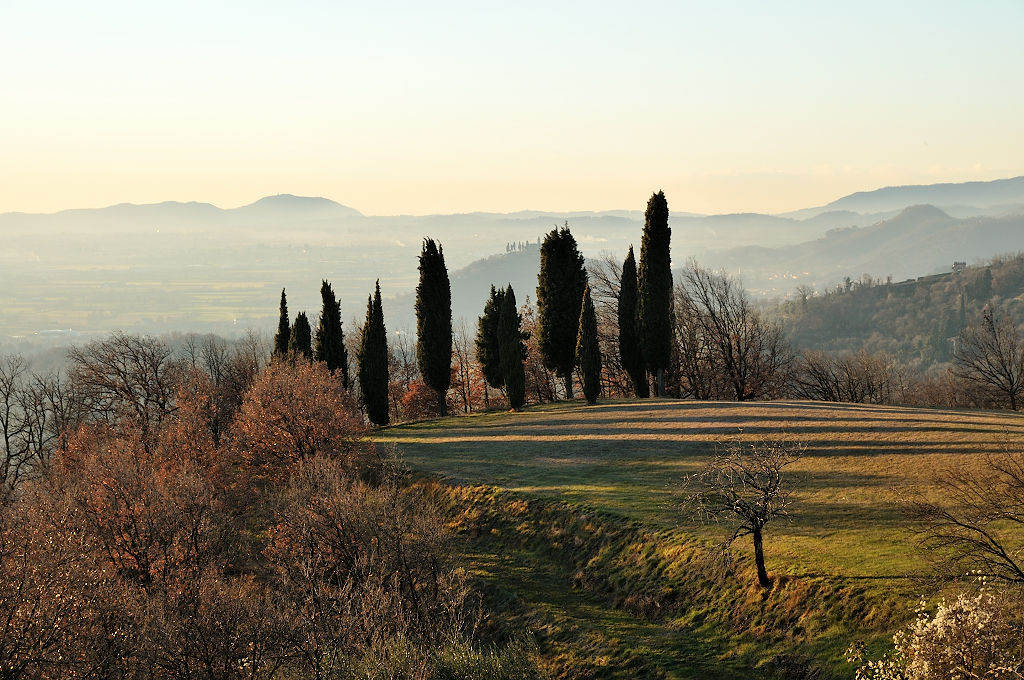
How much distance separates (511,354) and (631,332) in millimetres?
9154

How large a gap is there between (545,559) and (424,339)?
33.9 meters

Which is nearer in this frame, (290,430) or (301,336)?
(290,430)

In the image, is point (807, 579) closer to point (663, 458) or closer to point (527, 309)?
point (663, 458)

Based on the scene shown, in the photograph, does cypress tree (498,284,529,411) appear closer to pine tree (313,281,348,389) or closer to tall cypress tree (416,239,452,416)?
tall cypress tree (416,239,452,416)

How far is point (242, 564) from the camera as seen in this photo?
27.7 metres

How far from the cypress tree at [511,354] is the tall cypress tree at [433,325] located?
6.65 meters

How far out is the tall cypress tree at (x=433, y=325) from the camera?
5822 centimetres

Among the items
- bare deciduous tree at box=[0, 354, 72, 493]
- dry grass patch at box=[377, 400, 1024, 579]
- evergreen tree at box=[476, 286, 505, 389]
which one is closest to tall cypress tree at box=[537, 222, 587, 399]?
evergreen tree at box=[476, 286, 505, 389]

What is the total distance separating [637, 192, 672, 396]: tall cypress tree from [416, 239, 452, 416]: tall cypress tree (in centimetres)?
1673

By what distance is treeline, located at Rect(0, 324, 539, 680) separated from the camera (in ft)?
53.3

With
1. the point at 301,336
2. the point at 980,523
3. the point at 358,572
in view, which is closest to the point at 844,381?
the point at 301,336

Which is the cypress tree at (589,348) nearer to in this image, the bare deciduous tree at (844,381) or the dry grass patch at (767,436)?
the dry grass patch at (767,436)

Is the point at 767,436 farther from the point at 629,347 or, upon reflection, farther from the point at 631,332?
the point at 629,347

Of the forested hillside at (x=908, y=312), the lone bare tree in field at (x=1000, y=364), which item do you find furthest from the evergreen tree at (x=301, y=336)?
the forested hillside at (x=908, y=312)
